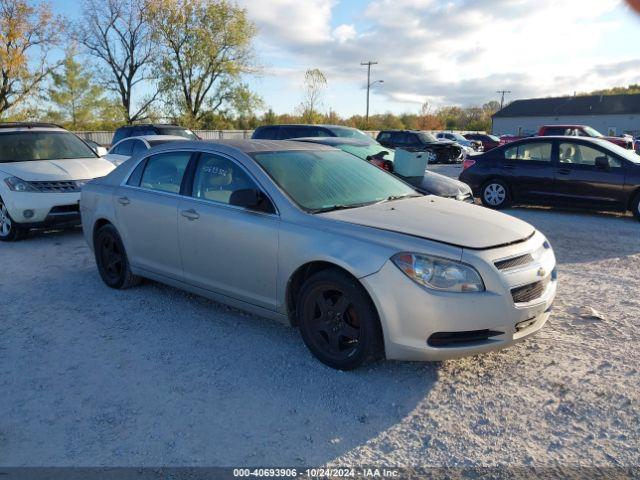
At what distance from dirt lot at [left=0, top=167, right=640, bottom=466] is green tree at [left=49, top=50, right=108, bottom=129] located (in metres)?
43.0

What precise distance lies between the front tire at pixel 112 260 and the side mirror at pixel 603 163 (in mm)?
8373

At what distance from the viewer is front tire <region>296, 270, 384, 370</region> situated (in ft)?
11.2

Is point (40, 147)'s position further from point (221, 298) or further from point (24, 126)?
point (221, 298)

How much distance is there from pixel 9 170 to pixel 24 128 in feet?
4.19

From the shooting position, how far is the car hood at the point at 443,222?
3494 millimetres

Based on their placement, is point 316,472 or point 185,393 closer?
point 316,472

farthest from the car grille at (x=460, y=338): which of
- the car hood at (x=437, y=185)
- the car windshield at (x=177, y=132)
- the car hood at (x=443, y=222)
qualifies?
the car windshield at (x=177, y=132)

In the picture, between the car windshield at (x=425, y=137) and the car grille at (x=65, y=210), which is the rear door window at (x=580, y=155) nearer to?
the car grille at (x=65, y=210)

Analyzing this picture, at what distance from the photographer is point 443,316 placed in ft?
10.6

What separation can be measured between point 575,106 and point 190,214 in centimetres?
7217

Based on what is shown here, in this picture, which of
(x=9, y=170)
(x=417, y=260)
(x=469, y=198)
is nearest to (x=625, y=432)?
(x=417, y=260)

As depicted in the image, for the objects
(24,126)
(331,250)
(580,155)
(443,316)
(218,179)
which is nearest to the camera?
(443,316)

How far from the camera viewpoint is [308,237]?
3.68 meters

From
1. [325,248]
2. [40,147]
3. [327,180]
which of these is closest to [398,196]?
[327,180]
